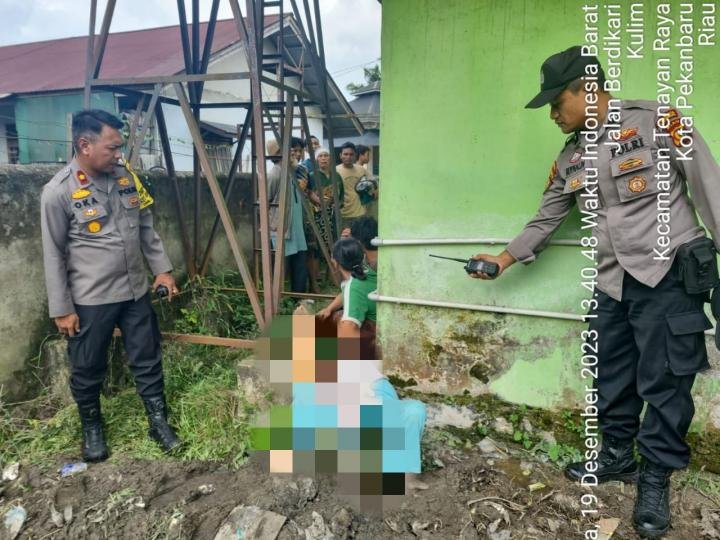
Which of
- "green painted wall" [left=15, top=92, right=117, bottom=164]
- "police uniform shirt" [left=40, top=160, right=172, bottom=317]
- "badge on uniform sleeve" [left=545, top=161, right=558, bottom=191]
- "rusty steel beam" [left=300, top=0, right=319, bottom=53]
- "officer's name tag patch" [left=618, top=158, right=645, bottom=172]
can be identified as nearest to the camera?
"officer's name tag patch" [left=618, top=158, right=645, bottom=172]

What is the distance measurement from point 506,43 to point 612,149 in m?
0.89

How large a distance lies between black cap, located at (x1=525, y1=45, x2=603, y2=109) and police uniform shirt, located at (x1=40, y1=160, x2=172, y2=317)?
222cm

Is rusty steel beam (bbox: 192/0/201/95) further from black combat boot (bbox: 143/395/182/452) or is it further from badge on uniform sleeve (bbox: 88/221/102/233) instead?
black combat boot (bbox: 143/395/182/452)

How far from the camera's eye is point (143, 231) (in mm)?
3061

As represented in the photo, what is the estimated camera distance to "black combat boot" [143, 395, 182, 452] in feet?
9.50

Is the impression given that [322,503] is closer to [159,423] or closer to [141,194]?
[159,423]

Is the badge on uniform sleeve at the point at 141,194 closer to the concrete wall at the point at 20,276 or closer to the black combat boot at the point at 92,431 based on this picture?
the concrete wall at the point at 20,276

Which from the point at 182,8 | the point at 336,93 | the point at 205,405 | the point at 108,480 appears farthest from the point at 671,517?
the point at 336,93

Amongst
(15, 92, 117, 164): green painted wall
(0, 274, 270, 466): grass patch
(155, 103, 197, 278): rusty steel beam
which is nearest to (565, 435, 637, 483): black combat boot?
(0, 274, 270, 466): grass patch

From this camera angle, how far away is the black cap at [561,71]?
2.14 meters

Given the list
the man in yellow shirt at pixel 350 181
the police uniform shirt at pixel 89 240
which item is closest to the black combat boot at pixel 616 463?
the police uniform shirt at pixel 89 240

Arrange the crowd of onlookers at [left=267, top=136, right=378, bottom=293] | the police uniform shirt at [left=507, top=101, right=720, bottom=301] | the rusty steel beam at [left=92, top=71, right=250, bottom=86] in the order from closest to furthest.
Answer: the police uniform shirt at [left=507, top=101, right=720, bottom=301]
the rusty steel beam at [left=92, top=71, right=250, bottom=86]
the crowd of onlookers at [left=267, top=136, right=378, bottom=293]

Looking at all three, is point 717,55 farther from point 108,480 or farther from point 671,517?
point 108,480

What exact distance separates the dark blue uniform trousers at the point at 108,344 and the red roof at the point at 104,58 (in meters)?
9.50
